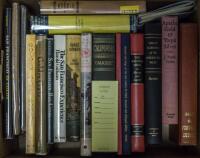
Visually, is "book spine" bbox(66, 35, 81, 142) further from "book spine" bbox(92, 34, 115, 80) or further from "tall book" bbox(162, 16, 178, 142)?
"tall book" bbox(162, 16, 178, 142)

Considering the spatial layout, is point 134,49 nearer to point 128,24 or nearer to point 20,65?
point 128,24

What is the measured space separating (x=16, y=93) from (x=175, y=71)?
399mm

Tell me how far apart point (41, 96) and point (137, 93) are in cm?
24

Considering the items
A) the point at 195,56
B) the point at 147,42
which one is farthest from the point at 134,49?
the point at 195,56

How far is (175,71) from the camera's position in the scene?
0.88 meters

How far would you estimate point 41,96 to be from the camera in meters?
0.89

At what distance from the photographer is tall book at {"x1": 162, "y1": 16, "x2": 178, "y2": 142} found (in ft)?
2.87

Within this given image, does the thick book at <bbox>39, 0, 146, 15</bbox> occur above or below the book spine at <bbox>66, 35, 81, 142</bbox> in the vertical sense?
above

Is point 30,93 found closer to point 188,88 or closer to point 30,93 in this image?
point 30,93

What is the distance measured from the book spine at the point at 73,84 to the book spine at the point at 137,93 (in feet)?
0.44

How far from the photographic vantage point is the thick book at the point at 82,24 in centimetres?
90

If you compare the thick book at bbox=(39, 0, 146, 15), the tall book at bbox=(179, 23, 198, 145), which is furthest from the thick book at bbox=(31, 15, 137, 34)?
A: the tall book at bbox=(179, 23, 198, 145)

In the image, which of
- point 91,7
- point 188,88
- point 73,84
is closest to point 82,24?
point 91,7

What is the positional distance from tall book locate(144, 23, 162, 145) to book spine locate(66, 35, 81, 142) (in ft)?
0.55
